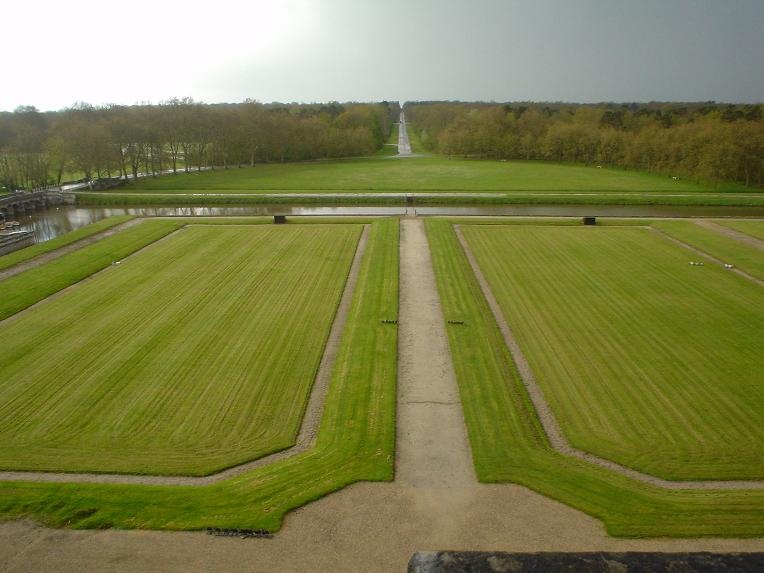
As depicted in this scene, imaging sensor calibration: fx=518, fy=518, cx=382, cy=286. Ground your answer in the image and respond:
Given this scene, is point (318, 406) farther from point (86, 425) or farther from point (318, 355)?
point (86, 425)

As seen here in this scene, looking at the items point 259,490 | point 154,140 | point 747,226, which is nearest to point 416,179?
point 154,140

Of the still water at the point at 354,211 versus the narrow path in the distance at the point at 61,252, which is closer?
the narrow path in the distance at the point at 61,252

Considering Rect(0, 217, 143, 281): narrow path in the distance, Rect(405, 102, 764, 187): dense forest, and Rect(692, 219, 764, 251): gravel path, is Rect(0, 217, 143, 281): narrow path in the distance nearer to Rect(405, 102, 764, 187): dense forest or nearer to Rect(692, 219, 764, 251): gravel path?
Rect(692, 219, 764, 251): gravel path

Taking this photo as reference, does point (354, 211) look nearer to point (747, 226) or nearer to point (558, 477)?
point (747, 226)

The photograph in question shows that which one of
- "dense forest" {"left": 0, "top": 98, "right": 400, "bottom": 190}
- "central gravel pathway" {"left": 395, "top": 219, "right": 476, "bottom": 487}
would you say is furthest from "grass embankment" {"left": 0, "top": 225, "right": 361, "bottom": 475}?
"dense forest" {"left": 0, "top": 98, "right": 400, "bottom": 190}

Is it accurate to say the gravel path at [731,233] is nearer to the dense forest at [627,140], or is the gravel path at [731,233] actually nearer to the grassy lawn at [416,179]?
the grassy lawn at [416,179]

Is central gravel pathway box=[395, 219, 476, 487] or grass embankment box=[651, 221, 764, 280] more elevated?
grass embankment box=[651, 221, 764, 280]

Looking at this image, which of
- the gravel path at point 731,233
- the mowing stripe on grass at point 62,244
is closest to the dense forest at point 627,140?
the gravel path at point 731,233
